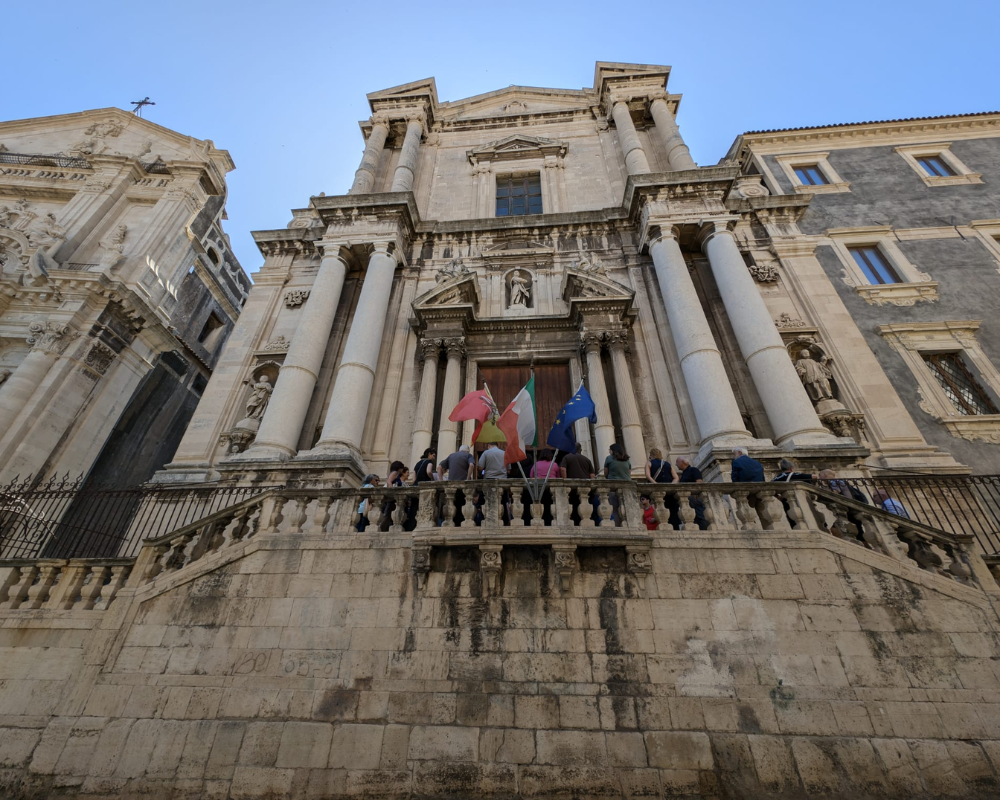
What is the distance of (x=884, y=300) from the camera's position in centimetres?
1443

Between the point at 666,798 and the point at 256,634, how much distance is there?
5.40 metres

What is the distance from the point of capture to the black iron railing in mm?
22734

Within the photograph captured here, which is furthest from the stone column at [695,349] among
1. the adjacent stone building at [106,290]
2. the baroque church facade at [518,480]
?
the adjacent stone building at [106,290]

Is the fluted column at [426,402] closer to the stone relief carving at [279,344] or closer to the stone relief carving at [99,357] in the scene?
the stone relief carving at [279,344]

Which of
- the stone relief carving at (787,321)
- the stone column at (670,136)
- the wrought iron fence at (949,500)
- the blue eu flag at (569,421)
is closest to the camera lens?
the blue eu flag at (569,421)

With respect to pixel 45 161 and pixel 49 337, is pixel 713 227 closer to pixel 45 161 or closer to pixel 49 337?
pixel 49 337

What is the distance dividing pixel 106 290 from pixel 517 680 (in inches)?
802

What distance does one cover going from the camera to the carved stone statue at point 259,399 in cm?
1291

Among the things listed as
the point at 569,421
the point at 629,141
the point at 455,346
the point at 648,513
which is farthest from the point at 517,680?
the point at 629,141

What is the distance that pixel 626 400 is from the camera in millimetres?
12094

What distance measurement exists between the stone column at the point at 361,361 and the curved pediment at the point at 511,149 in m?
7.20

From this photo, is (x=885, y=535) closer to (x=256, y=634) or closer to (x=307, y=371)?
(x=256, y=634)

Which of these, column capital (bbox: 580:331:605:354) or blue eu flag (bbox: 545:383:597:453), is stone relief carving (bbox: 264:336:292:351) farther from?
blue eu flag (bbox: 545:383:597:453)

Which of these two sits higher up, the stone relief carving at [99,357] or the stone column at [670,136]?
the stone column at [670,136]
